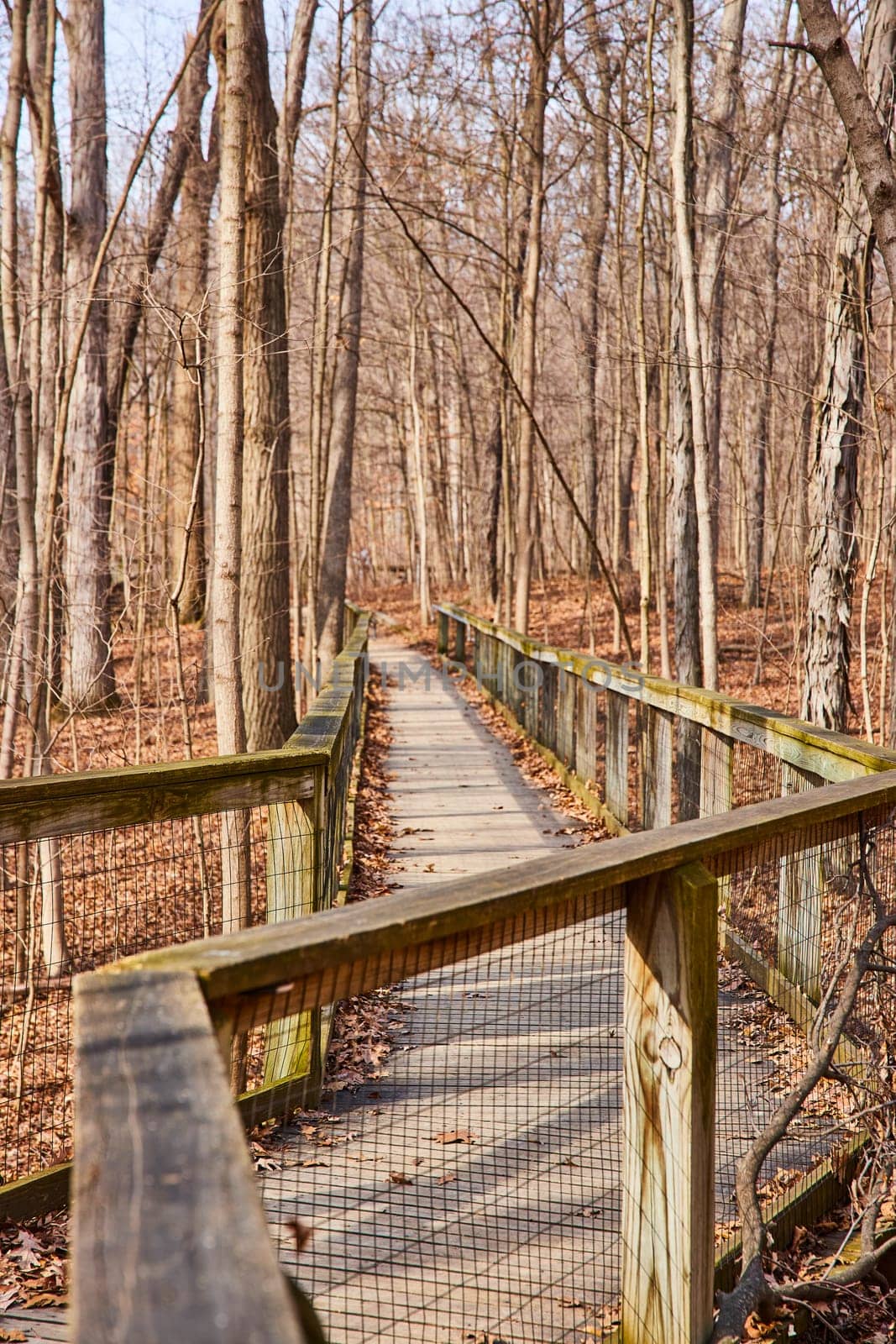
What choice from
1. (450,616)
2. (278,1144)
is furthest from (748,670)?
(278,1144)

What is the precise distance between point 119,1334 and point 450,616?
876 inches

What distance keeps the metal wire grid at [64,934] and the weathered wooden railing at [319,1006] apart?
192 cm

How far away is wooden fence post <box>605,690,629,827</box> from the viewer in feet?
24.5

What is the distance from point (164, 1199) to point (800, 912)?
3.65 metres

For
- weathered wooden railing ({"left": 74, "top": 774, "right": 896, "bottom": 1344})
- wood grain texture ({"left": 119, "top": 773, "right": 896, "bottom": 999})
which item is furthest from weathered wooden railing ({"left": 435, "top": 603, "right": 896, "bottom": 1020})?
weathered wooden railing ({"left": 74, "top": 774, "right": 896, "bottom": 1344})

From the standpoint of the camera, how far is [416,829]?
836cm

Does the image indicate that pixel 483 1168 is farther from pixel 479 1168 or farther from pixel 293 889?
pixel 293 889

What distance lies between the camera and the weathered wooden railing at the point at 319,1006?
0.98 metres

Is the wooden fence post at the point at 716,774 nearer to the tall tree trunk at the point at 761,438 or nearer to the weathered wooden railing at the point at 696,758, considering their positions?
the weathered wooden railing at the point at 696,758

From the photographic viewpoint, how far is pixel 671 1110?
2291 mm

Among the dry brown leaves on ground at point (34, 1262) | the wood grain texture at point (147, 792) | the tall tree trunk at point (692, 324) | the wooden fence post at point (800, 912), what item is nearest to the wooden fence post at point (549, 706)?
the tall tree trunk at point (692, 324)

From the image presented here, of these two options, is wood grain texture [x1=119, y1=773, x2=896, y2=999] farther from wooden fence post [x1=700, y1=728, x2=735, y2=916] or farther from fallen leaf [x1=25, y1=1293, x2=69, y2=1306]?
wooden fence post [x1=700, y1=728, x2=735, y2=916]

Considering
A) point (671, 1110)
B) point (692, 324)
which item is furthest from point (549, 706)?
point (671, 1110)

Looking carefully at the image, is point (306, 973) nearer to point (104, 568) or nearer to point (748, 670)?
point (104, 568)
